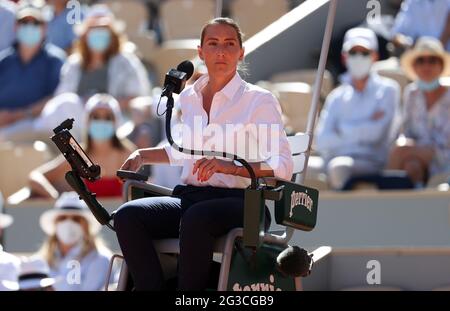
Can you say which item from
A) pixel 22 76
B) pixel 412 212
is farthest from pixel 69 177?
pixel 22 76

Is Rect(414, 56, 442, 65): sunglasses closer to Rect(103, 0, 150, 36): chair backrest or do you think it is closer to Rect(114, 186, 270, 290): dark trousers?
Rect(103, 0, 150, 36): chair backrest

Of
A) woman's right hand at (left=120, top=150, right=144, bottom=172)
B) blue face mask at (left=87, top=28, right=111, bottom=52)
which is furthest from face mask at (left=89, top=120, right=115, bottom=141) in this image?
woman's right hand at (left=120, top=150, right=144, bottom=172)

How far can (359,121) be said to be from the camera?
29.2 feet

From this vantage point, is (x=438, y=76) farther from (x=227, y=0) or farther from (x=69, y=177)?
(x=69, y=177)

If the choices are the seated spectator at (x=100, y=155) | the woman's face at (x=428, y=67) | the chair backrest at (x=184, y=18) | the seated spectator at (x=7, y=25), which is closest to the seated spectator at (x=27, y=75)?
the seated spectator at (x=7, y=25)

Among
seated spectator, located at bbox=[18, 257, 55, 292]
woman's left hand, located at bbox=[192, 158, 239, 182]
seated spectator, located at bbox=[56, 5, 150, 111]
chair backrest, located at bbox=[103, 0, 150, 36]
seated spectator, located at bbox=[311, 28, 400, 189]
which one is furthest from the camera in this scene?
chair backrest, located at bbox=[103, 0, 150, 36]

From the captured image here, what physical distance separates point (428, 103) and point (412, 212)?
2.84ft

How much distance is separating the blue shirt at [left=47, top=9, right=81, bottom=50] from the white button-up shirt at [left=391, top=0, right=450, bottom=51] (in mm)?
2402

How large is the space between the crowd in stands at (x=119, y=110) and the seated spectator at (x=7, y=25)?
1 centimetres

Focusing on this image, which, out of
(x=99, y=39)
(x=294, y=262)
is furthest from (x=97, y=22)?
(x=294, y=262)

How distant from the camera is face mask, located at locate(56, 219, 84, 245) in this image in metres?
8.27

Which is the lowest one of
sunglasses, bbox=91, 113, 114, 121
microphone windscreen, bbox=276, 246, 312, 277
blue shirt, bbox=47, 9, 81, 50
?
microphone windscreen, bbox=276, 246, 312, 277

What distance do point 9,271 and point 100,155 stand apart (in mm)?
1653

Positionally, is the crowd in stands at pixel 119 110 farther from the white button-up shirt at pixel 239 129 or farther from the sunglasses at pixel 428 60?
the white button-up shirt at pixel 239 129
